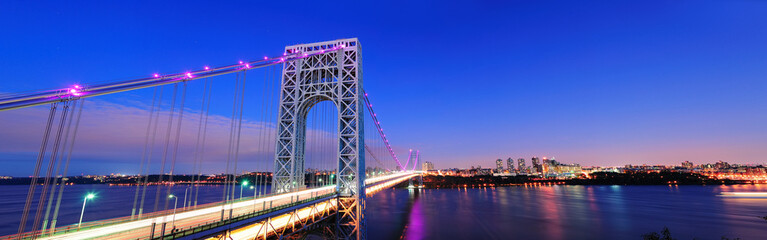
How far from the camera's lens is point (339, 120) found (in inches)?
923

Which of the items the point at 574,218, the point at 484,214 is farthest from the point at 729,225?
the point at 484,214

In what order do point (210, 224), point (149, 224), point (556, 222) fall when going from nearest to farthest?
point (210, 224), point (149, 224), point (556, 222)

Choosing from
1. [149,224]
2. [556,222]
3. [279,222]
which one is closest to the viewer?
[149,224]

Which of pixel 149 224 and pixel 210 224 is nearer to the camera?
pixel 210 224

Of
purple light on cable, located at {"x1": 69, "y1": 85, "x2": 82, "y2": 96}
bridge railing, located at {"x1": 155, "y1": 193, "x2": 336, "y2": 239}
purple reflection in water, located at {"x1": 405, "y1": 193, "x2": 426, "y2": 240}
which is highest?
purple light on cable, located at {"x1": 69, "y1": 85, "x2": 82, "y2": 96}

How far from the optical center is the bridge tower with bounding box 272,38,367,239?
2295 cm

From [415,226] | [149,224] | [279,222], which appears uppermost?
[149,224]

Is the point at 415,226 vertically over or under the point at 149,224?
under

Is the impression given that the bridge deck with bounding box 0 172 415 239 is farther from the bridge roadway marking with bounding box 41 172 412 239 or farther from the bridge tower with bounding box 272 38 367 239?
the bridge tower with bounding box 272 38 367 239

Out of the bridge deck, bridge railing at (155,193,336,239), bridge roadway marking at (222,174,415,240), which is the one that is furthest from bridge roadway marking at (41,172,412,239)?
bridge roadway marking at (222,174,415,240)

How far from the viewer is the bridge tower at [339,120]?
22953 millimetres

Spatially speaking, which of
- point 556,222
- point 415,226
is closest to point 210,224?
point 415,226

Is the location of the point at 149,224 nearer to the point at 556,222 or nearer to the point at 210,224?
the point at 210,224

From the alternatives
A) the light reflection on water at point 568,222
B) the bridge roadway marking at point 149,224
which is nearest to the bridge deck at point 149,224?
the bridge roadway marking at point 149,224
